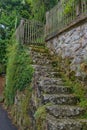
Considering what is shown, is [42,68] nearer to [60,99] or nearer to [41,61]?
[41,61]

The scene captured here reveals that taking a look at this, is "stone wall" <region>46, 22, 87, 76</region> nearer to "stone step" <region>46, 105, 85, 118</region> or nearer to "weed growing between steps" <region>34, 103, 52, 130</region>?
"stone step" <region>46, 105, 85, 118</region>

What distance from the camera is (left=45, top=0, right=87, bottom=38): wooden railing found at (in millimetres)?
5815

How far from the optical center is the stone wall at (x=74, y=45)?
17.4ft

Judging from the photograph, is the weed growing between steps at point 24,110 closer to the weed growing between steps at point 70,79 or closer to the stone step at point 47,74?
the stone step at point 47,74

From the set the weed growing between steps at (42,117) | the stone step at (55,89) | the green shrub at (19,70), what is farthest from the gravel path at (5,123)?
the weed growing between steps at (42,117)

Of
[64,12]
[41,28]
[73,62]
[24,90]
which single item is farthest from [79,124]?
[41,28]

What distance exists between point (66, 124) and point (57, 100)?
3.12 feet

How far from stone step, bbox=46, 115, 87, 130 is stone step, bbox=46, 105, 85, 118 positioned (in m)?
0.17

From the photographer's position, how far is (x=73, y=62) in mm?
5691

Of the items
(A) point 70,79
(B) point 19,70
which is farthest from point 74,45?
(B) point 19,70

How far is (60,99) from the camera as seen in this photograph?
192 inches

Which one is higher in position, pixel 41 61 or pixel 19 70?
pixel 41 61

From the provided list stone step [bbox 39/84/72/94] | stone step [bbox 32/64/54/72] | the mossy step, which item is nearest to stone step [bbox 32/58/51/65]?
stone step [bbox 32/64/54/72]

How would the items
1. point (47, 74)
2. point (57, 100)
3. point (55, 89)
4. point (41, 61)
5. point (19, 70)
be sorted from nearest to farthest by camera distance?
point (57, 100)
point (55, 89)
point (47, 74)
point (41, 61)
point (19, 70)
